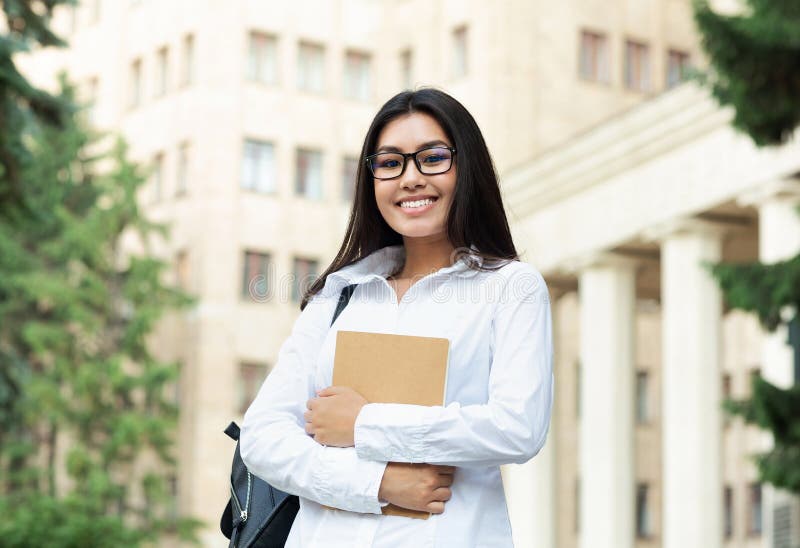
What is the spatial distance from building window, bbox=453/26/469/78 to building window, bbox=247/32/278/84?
524 cm

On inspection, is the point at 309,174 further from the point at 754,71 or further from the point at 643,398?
the point at 754,71

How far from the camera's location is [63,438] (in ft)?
170

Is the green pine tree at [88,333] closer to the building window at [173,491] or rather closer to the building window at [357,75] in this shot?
the building window at [173,491]

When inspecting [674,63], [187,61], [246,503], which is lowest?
[246,503]

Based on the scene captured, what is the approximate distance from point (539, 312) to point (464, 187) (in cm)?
35

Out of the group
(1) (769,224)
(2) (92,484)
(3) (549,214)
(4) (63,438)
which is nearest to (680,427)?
(1) (769,224)

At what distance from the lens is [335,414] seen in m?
3.97

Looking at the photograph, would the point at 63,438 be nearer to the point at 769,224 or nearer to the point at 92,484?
the point at 92,484

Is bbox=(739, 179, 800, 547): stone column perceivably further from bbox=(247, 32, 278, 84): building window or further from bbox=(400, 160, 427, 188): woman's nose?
bbox=(247, 32, 278, 84): building window

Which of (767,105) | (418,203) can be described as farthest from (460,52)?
(418,203)

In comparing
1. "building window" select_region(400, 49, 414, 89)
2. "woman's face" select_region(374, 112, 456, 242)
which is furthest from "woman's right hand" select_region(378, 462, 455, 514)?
"building window" select_region(400, 49, 414, 89)

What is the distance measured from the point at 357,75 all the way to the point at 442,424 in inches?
1876

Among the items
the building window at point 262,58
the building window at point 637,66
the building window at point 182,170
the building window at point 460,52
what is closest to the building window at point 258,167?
the building window at point 182,170

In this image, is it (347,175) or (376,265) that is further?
(347,175)
